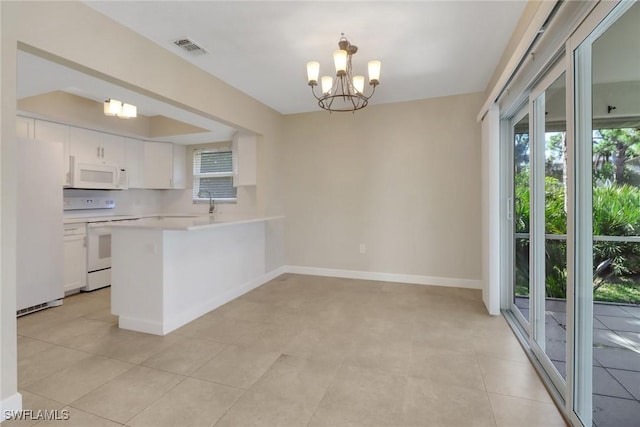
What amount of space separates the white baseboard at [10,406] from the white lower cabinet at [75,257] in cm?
243

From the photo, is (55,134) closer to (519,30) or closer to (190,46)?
(190,46)

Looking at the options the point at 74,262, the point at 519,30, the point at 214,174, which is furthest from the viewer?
the point at 214,174

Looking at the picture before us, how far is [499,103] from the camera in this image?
114 inches

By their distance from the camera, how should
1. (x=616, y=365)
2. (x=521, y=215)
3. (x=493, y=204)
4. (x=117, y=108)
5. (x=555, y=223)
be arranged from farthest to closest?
(x=117, y=108)
(x=493, y=204)
(x=521, y=215)
(x=555, y=223)
(x=616, y=365)

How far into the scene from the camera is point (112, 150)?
14.9 ft

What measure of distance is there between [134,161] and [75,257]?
179 cm

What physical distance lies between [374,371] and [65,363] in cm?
226

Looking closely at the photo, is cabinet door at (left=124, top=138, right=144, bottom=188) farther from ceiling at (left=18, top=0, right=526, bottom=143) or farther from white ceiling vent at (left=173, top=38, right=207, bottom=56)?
white ceiling vent at (left=173, top=38, right=207, bottom=56)

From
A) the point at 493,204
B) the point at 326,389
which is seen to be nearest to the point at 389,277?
the point at 493,204

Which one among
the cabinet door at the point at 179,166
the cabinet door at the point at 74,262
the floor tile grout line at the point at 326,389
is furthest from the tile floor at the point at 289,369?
the cabinet door at the point at 179,166

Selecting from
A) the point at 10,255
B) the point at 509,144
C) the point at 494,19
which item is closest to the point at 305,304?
the point at 10,255

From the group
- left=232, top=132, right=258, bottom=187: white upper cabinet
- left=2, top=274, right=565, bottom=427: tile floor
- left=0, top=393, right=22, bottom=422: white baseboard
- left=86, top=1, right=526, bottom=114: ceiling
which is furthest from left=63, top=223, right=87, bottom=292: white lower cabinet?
left=86, top=1, right=526, bottom=114: ceiling

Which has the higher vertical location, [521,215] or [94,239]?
[521,215]

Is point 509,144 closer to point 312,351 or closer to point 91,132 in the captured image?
point 312,351
